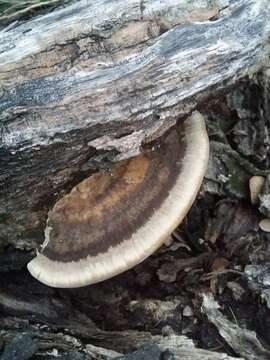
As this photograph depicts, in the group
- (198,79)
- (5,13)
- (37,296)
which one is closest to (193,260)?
(37,296)

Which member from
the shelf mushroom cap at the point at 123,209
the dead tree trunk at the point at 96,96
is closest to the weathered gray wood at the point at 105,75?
the dead tree trunk at the point at 96,96

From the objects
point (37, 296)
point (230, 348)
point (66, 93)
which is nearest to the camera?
point (66, 93)

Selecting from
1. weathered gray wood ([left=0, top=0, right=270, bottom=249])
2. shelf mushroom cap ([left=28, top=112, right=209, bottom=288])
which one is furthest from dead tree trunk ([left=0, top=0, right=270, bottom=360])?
shelf mushroom cap ([left=28, top=112, right=209, bottom=288])

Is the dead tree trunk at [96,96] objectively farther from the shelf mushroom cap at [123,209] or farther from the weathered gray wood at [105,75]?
the shelf mushroom cap at [123,209]

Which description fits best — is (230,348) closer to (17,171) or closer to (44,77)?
(17,171)

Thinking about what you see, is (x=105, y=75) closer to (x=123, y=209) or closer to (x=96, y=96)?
(x=96, y=96)
